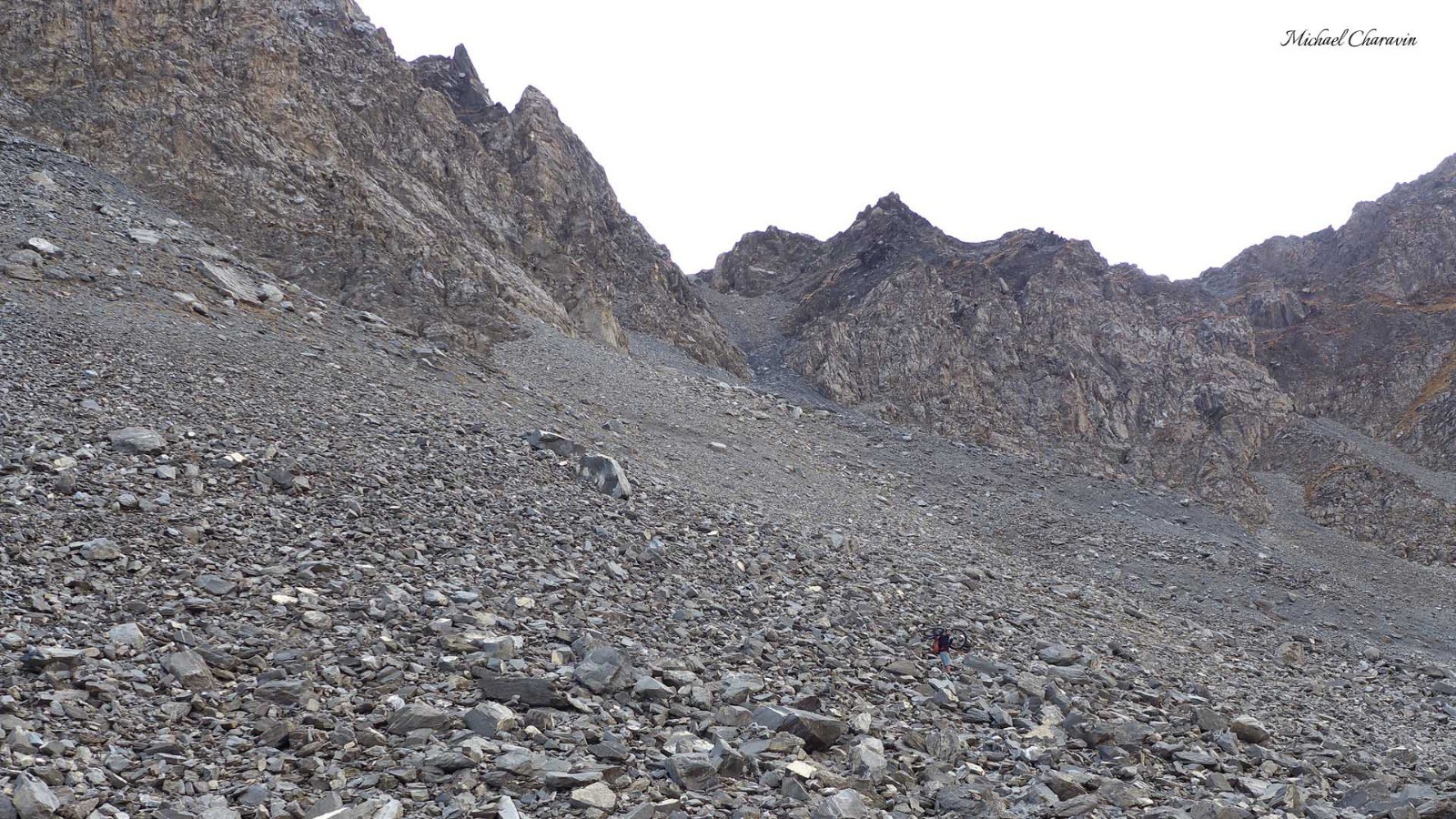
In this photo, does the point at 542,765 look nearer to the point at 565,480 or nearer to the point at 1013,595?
the point at 565,480

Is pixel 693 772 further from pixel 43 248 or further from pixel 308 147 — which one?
pixel 308 147

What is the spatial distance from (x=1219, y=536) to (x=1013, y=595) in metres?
15.6

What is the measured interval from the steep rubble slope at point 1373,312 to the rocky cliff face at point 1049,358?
19.8 feet

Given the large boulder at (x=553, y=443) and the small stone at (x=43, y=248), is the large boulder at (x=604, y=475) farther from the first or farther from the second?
the small stone at (x=43, y=248)

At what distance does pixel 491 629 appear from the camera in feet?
30.3

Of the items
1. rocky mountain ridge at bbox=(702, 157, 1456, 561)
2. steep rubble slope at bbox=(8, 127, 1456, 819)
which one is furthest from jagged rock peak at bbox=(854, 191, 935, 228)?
steep rubble slope at bbox=(8, 127, 1456, 819)

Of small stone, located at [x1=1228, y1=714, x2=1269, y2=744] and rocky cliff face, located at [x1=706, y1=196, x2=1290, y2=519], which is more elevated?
rocky cliff face, located at [x1=706, y1=196, x2=1290, y2=519]

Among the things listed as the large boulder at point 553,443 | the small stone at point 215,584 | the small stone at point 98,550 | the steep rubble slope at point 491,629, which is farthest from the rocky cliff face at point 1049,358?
the small stone at point 98,550

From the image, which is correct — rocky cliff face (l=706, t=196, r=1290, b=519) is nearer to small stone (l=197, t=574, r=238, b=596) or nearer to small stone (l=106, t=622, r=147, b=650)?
small stone (l=197, t=574, r=238, b=596)

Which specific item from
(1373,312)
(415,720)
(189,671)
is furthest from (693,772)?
(1373,312)

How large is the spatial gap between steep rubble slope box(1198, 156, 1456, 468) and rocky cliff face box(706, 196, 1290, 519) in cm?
603

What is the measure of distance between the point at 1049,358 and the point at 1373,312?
1126 inches

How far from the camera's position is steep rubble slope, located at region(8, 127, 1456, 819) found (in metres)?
6.70

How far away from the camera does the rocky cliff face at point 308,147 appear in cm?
2555
